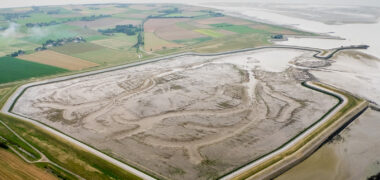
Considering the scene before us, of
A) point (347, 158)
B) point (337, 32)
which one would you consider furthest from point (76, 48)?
point (337, 32)

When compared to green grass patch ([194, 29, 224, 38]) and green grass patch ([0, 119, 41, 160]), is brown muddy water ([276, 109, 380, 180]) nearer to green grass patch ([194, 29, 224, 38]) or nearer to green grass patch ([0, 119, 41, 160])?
green grass patch ([0, 119, 41, 160])

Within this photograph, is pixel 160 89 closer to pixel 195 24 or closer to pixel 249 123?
pixel 249 123

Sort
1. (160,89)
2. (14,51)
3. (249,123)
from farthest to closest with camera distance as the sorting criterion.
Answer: (14,51) < (160,89) < (249,123)

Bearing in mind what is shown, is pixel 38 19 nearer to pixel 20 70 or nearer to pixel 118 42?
pixel 118 42

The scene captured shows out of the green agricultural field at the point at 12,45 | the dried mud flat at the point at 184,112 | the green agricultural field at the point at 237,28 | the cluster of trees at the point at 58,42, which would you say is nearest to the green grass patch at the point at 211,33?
the green agricultural field at the point at 237,28

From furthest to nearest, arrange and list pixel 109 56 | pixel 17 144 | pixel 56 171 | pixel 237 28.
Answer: pixel 237 28
pixel 109 56
pixel 17 144
pixel 56 171

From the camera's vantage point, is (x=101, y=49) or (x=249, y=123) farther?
(x=101, y=49)

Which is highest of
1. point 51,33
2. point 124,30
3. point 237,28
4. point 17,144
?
point 237,28

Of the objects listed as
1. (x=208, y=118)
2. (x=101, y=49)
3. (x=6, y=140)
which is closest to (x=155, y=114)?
(x=208, y=118)
